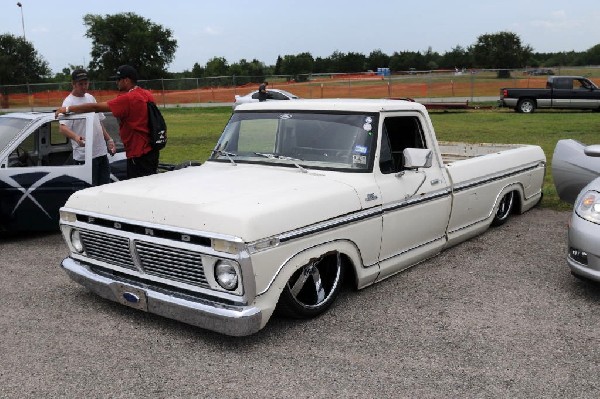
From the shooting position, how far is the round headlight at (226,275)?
12.5 feet

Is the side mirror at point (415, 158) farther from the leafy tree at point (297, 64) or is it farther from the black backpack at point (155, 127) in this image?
the leafy tree at point (297, 64)

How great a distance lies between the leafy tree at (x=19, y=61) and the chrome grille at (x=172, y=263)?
83004mm

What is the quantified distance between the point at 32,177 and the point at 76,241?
2317 millimetres

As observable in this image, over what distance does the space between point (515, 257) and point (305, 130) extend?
258cm

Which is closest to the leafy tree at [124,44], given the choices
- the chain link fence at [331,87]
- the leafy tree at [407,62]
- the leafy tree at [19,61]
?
→ the leafy tree at [19,61]

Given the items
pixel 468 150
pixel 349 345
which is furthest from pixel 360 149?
pixel 468 150

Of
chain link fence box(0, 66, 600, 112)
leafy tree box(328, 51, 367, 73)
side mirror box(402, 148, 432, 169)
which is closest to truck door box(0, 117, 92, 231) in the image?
side mirror box(402, 148, 432, 169)

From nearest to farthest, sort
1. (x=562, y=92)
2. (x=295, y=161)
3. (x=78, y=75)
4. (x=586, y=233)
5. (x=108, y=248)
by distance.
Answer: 1. (x=108, y=248)
2. (x=586, y=233)
3. (x=295, y=161)
4. (x=78, y=75)
5. (x=562, y=92)

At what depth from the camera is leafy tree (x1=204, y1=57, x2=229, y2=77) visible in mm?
91975

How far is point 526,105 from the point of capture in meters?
25.0

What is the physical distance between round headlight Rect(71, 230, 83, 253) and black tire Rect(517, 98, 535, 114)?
23.4m

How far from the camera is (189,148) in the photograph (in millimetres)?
15062

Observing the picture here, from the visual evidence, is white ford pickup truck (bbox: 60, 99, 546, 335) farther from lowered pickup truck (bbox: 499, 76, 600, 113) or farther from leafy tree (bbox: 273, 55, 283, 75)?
leafy tree (bbox: 273, 55, 283, 75)

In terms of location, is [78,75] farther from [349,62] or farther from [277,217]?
[349,62]
